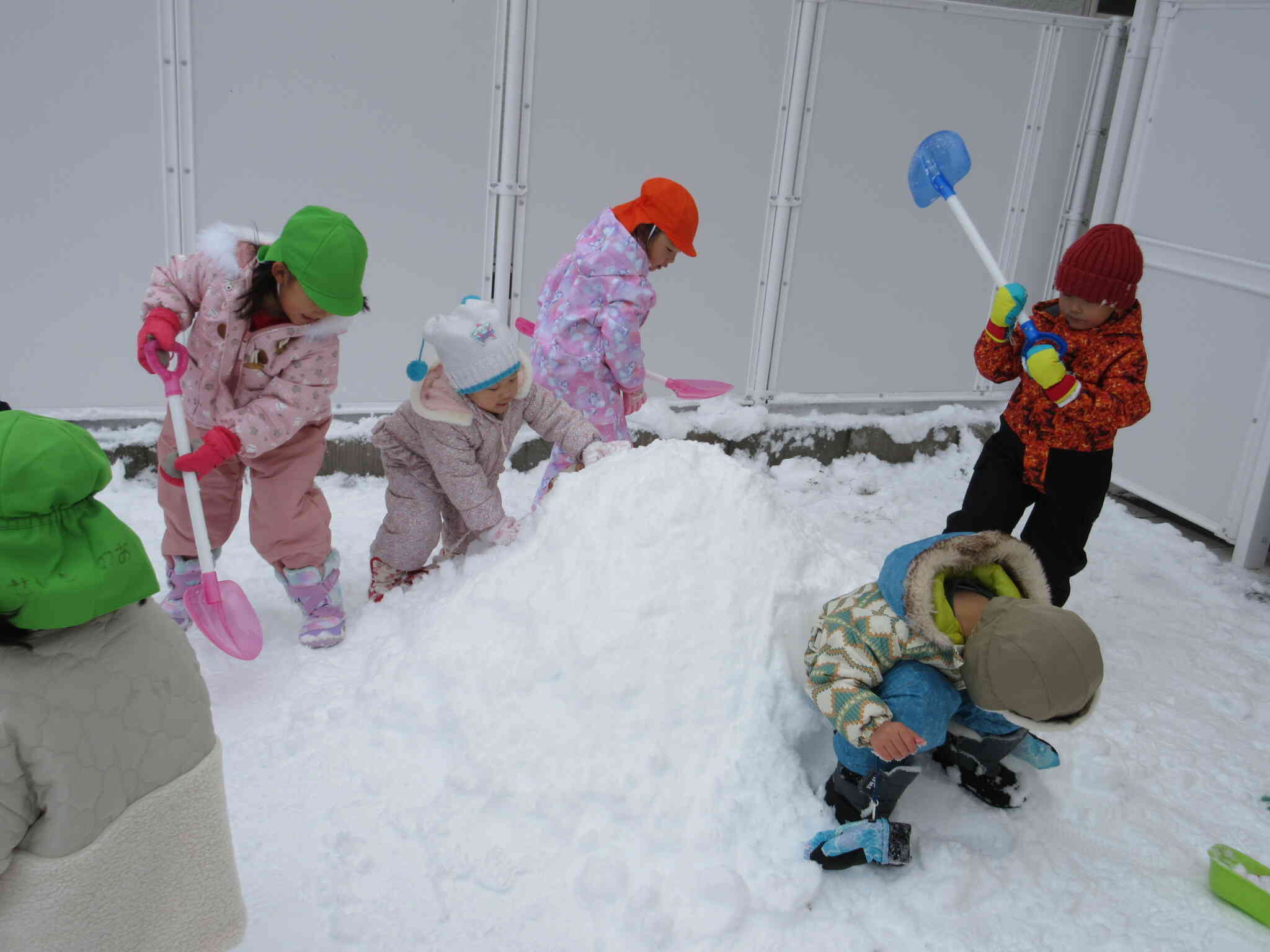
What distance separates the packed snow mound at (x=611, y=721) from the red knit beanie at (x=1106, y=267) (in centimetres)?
102

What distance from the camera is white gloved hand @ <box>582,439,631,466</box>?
3283mm

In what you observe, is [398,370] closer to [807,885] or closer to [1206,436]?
[807,885]

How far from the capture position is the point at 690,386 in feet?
14.6

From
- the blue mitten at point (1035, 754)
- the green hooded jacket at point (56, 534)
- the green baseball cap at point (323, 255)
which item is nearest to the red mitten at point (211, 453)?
the green baseball cap at point (323, 255)

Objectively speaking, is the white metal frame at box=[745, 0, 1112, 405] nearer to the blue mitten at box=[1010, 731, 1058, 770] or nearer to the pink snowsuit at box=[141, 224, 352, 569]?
the pink snowsuit at box=[141, 224, 352, 569]

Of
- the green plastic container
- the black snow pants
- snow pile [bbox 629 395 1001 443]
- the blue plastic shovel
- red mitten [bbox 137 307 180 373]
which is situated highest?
the blue plastic shovel

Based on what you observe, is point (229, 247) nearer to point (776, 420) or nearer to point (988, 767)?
point (988, 767)

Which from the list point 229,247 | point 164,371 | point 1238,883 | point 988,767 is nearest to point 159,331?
point 164,371

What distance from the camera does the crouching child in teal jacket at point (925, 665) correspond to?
214 cm

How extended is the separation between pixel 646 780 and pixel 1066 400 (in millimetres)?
1645

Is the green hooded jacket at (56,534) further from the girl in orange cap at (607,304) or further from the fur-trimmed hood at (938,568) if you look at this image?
the girl in orange cap at (607,304)

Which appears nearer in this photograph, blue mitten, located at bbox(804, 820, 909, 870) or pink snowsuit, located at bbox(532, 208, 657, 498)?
blue mitten, located at bbox(804, 820, 909, 870)

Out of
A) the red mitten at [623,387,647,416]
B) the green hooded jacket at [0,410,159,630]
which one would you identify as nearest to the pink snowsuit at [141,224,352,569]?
the red mitten at [623,387,647,416]

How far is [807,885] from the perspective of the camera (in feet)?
7.45
